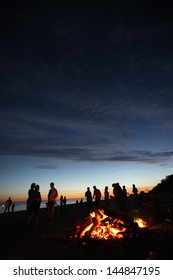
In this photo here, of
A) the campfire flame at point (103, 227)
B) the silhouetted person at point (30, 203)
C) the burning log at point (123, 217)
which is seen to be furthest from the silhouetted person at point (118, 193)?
the silhouetted person at point (30, 203)

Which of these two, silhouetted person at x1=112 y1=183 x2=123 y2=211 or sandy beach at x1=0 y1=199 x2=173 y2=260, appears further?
silhouetted person at x1=112 y1=183 x2=123 y2=211

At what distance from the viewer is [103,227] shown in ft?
32.7

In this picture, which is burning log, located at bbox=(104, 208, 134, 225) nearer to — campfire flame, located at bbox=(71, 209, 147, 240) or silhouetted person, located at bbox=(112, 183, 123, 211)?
campfire flame, located at bbox=(71, 209, 147, 240)

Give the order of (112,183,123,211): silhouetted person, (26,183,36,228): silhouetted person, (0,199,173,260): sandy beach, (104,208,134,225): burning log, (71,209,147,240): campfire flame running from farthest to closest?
(112,183,123,211): silhouetted person < (26,183,36,228): silhouetted person < (104,208,134,225): burning log < (71,209,147,240): campfire flame < (0,199,173,260): sandy beach

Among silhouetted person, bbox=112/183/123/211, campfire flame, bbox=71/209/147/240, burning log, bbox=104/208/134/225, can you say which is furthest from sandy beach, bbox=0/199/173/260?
silhouetted person, bbox=112/183/123/211

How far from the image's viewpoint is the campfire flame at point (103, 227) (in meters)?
9.33

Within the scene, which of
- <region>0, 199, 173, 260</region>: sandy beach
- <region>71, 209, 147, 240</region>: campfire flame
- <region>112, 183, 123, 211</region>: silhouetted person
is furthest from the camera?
<region>112, 183, 123, 211</region>: silhouetted person

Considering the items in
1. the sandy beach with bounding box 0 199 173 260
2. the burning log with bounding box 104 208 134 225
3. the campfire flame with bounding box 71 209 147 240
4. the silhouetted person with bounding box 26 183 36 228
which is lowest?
the sandy beach with bounding box 0 199 173 260

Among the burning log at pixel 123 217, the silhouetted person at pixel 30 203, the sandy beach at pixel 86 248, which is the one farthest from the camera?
the silhouetted person at pixel 30 203

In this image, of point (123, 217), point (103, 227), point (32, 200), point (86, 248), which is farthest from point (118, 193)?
point (86, 248)

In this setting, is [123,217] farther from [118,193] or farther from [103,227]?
[118,193]

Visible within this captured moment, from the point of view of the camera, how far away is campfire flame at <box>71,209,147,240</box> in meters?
9.33

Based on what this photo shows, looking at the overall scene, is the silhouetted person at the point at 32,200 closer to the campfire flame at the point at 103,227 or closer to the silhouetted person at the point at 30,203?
the silhouetted person at the point at 30,203
